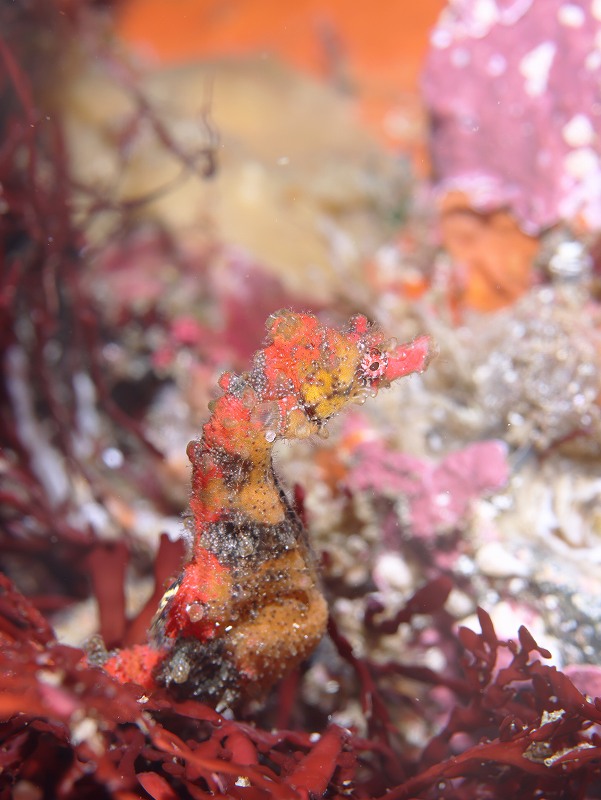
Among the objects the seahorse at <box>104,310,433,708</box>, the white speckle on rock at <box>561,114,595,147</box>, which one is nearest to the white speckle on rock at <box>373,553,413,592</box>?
the seahorse at <box>104,310,433,708</box>

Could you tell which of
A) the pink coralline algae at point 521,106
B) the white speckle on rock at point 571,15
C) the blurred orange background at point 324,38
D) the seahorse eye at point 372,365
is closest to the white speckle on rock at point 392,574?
the seahorse eye at point 372,365

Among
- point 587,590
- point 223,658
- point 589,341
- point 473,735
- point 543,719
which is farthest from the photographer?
point 589,341

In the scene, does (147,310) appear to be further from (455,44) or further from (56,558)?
(455,44)

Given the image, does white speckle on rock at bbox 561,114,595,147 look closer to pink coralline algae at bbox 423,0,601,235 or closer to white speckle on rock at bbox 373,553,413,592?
pink coralline algae at bbox 423,0,601,235

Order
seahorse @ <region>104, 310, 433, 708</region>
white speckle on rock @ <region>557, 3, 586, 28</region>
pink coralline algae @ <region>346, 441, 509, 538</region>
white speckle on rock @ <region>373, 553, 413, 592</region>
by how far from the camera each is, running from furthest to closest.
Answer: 1. white speckle on rock @ <region>557, 3, 586, 28</region>
2. white speckle on rock @ <region>373, 553, 413, 592</region>
3. pink coralline algae @ <region>346, 441, 509, 538</region>
4. seahorse @ <region>104, 310, 433, 708</region>

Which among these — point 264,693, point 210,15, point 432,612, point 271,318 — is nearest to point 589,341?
point 432,612

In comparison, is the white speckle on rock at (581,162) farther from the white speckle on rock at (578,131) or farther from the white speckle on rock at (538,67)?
the white speckle on rock at (538,67)

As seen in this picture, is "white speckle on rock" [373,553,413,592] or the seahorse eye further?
"white speckle on rock" [373,553,413,592]
